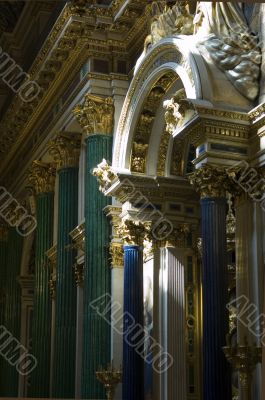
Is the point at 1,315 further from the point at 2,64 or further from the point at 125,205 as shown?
the point at 125,205

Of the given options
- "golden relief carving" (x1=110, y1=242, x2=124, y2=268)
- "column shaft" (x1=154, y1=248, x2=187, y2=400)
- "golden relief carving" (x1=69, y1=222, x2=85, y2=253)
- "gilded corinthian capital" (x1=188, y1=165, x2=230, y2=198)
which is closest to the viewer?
"gilded corinthian capital" (x1=188, y1=165, x2=230, y2=198)

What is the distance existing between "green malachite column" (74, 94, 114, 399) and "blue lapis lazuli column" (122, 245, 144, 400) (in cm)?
92

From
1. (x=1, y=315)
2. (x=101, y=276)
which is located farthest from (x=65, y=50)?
(x=1, y=315)

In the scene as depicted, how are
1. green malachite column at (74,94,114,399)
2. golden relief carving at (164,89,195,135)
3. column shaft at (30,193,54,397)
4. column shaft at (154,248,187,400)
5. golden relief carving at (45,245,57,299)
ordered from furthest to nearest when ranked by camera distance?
golden relief carving at (45,245,57,299) < column shaft at (30,193,54,397) < green malachite column at (74,94,114,399) < column shaft at (154,248,187,400) < golden relief carving at (164,89,195,135)

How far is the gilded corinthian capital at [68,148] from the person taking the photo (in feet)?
48.9

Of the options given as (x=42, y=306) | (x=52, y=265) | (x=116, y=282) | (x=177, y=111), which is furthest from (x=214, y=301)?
(x=52, y=265)

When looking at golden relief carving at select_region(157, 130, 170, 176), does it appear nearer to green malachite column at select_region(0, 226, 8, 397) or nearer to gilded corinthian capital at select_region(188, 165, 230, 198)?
gilded corinthian capital at select_region(188, 165, 230, 198)

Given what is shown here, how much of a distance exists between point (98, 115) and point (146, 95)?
1.76 metres

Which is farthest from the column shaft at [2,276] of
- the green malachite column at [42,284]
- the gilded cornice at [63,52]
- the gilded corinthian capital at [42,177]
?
the gilded corinthian capital at [42,177]

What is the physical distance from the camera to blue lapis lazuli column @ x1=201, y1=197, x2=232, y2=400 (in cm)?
839

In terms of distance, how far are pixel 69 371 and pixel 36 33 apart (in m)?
9.12

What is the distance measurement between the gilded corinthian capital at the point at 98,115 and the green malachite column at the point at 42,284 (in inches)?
159

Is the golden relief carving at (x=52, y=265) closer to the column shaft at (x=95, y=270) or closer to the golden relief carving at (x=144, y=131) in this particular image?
the column shaft at (x=95, y=270)

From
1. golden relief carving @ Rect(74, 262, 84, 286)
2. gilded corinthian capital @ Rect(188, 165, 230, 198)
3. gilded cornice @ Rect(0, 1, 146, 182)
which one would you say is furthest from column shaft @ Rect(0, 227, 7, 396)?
gilded corinthian capital @ Rect(188, 165, 230, 198)
